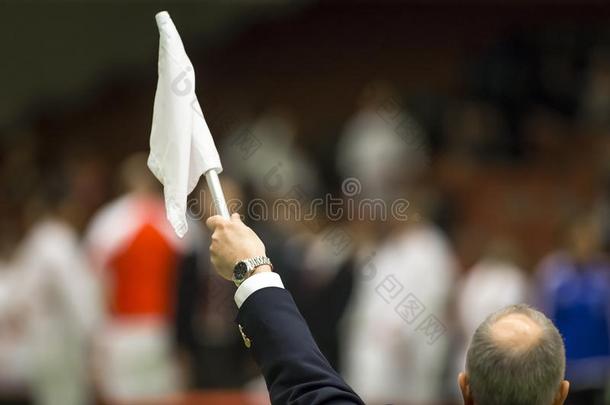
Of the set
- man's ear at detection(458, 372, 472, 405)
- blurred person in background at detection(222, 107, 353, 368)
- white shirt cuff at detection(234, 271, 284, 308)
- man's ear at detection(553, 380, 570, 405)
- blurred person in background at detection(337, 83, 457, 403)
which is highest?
white shirt cuff at detection(234, 271, 284, 308)

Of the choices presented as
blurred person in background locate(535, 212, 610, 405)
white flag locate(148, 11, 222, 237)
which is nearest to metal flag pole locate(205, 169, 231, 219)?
white flag locate(148, 11, 222, 237)

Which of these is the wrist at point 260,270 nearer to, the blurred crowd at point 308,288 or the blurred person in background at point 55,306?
the blurred crowd at point 308,288

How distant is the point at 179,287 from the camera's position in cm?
Answer: 1084

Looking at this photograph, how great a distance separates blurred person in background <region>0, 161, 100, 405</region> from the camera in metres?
11.2

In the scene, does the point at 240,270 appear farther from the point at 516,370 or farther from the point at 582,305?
the point at 582,305

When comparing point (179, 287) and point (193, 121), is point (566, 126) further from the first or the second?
point (193, 121)

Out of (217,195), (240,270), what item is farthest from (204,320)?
(240,270)

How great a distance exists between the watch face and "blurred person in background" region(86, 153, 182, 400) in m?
7.01

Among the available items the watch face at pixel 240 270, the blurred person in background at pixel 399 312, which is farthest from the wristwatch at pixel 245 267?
the blurred person in background at pixel 399 312

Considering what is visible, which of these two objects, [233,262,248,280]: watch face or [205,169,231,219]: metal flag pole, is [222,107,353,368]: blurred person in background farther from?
[233,262,248,280]: watch face

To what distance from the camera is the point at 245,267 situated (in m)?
3.71

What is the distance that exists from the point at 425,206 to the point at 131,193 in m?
3.78

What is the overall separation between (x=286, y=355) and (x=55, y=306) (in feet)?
25.9

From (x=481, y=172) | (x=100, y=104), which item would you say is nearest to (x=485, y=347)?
(x=481, y=172)
